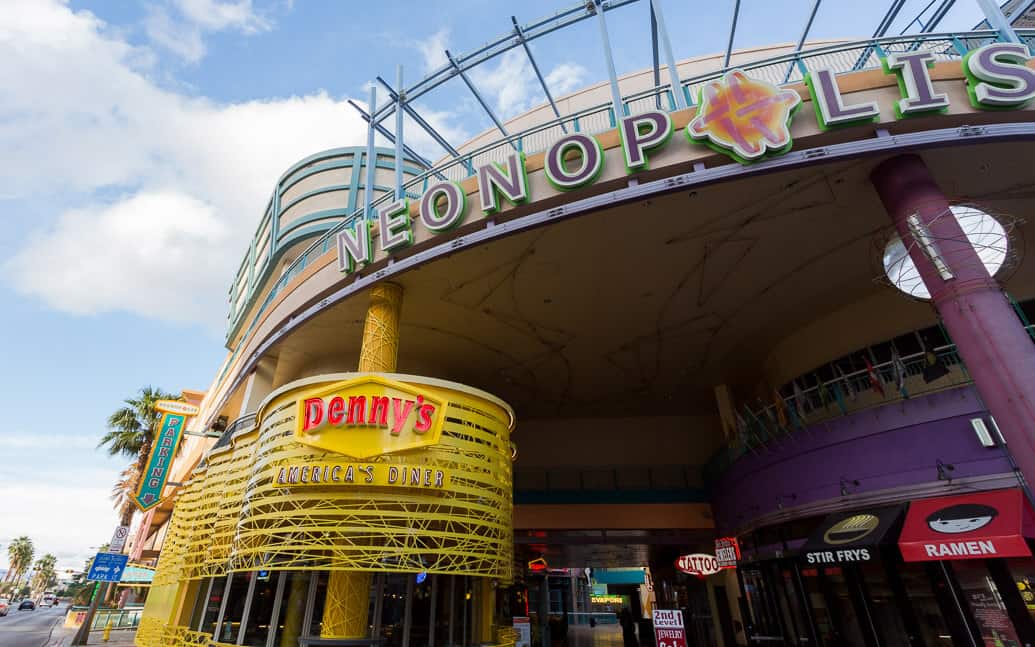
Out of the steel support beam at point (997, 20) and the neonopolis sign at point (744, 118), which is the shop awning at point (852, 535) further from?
the steel support beam at point (997, 20)

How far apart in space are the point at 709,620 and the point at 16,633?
39.4 m

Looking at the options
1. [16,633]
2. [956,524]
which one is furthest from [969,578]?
[16,633]

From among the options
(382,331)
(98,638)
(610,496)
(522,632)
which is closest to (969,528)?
(522,632)

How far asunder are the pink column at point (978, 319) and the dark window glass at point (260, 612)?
604 inches

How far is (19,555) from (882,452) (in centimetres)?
15961

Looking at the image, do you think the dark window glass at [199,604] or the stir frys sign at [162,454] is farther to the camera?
the stir frys sign at [162,454]

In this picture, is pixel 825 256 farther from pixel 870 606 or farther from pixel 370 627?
pixel 370 627

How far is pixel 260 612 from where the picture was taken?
39.1 feet

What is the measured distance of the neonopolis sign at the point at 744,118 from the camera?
976 centimetres

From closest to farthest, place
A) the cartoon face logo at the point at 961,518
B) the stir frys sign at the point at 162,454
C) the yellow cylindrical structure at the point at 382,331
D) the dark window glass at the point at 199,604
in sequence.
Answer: the cartoon face logo at the point at 961,518, the yellow cylindrical structure at the point at 382,331, the dark window glass at the point at 199,604, the stir frys sign at the point at 162,454

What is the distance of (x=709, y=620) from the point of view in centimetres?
2422

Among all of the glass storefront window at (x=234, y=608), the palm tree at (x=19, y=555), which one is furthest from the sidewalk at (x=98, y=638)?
the palm tree at (x=19, y=555)

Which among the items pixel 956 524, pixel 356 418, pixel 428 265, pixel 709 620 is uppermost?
pixel 428 265

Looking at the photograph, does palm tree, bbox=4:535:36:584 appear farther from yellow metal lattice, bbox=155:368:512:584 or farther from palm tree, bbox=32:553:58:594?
yellow metal lattice, bbox=155:368:512:584
